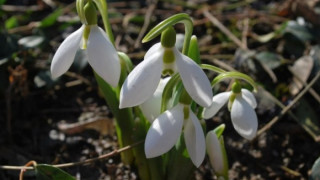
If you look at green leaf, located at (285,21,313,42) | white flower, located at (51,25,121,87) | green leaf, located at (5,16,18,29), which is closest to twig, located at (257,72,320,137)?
green leaf, located at (285,21,313,42)

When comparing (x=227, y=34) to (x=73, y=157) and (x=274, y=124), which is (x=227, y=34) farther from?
(x=73, y=157)

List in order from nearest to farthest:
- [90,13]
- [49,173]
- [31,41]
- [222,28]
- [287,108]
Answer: [90,13]
[49,173]
[287,108]
[31,41]
[222,28]

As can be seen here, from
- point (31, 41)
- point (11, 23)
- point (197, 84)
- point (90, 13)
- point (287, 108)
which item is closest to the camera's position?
point (197, 84)

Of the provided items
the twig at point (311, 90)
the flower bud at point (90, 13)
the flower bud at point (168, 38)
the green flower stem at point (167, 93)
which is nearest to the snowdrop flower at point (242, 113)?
the green flower stem at point (167, 93)

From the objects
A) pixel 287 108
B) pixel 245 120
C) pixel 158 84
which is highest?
pixel 158 84

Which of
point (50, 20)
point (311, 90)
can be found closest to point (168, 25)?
point (311, 90)

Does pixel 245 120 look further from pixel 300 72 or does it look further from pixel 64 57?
pixel 300 72

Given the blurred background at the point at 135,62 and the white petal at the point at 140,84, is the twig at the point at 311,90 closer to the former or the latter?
the blurred background at the point at 135,62

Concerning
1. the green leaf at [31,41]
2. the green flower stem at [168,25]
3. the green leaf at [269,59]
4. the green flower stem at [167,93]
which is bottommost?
the green leaf at [269,59]

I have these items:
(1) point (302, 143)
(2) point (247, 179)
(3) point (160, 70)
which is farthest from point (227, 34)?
(3) point (160, 70)
